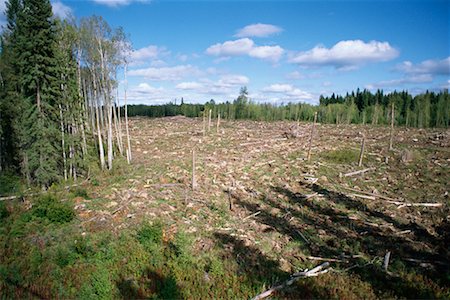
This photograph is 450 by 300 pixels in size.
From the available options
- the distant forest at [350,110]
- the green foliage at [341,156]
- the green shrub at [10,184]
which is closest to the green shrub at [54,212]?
the green shrub at [10,184]

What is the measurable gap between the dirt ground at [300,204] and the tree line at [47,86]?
11.8ft

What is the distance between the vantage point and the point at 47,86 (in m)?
17.1

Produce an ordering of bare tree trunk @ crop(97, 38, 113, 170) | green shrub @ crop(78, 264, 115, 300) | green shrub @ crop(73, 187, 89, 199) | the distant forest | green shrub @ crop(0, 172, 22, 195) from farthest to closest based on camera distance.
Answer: the distant forest < bare tree trunk @ crop(97, 38, 113, 170) < green shrub @ crop(0, 172, 22, 195) < green shrub @ crop(73, 187, 89, 199) < green shrub @ crop(78, 264, 115, 300)

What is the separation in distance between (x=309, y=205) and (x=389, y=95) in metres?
66.5

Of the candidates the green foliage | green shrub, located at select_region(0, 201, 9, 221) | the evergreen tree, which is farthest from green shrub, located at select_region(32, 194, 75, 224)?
the green foliage

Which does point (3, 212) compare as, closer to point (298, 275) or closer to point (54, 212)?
point (54, 212)

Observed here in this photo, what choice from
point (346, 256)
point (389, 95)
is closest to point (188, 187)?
point (346, 256)

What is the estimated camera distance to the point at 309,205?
1463 centimetres

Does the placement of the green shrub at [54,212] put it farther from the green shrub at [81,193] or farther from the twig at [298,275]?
the twig at [298,275]

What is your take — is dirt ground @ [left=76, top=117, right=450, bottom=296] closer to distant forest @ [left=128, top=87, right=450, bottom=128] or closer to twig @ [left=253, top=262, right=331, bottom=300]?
twig @ [left=253, top=262, right=331, bottom=300]

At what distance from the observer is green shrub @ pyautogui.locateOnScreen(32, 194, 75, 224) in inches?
497

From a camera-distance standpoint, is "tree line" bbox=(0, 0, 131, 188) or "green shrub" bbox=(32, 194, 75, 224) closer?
"green shrub" bbox=(32, 194, 75, 224)

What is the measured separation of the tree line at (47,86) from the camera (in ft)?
53.9

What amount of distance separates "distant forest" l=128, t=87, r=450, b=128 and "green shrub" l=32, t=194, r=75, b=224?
30788 mm
